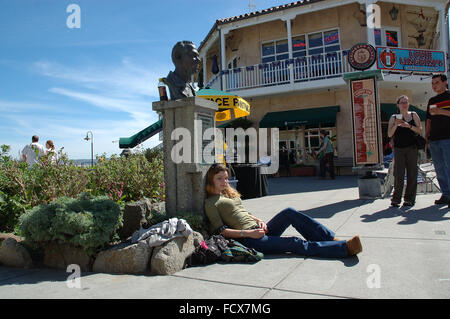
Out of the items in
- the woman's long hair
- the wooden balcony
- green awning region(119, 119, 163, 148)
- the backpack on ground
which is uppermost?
the wooden balcony

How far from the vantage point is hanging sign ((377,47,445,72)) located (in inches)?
537

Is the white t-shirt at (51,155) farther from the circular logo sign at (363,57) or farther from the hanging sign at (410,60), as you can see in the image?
the hanging sign at (410,60)

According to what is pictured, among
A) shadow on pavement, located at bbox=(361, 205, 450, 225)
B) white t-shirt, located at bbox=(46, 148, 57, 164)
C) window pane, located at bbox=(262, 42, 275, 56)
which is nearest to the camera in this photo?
white t-shirt, located at bbox=(46, 148, 57, 164)

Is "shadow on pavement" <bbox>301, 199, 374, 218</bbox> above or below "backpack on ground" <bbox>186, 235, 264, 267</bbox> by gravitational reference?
above

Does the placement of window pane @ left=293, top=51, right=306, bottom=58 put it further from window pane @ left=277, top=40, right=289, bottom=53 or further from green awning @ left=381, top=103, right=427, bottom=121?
green awning @ left=381, top=103, right=427, bottom=121

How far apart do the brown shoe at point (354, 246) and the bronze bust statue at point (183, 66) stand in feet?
8.45

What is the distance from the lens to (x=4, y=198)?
4.26 meters

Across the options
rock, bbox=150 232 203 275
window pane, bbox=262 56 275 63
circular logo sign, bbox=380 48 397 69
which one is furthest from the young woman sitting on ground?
window pane, bbox=262 56 275 63

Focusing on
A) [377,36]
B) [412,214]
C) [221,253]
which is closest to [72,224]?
[221,253]

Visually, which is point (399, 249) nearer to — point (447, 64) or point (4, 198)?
point (4, 198)

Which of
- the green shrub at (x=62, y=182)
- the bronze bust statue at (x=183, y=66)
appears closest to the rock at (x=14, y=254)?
the green shrub at (x=62, y=182)

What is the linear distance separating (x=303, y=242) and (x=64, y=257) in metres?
2.42

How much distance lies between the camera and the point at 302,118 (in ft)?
48.8

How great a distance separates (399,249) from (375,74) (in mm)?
4814
